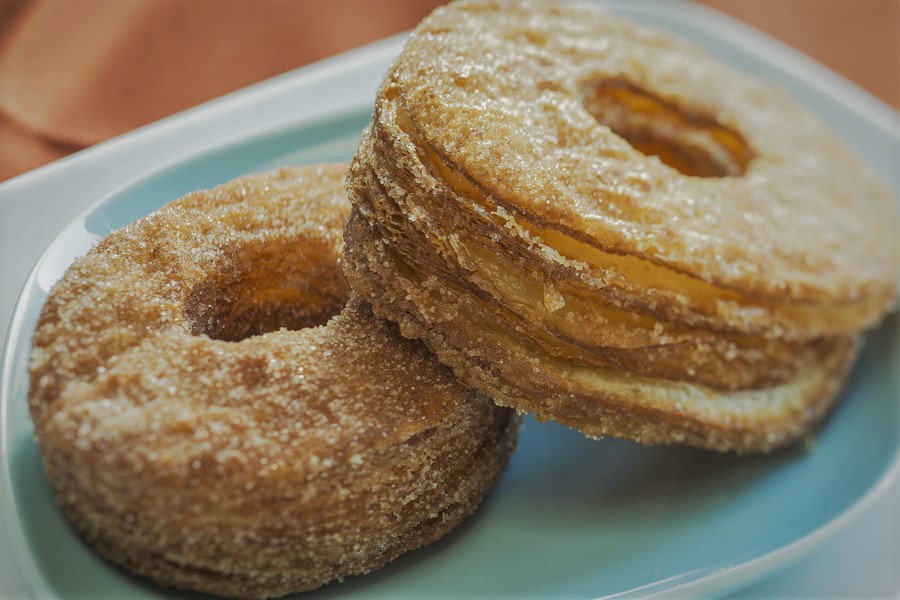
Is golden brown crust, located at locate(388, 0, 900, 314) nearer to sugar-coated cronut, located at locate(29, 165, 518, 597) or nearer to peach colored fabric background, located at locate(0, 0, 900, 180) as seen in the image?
sugar-coated cronut, located at locate(29, 165, 518, 597)

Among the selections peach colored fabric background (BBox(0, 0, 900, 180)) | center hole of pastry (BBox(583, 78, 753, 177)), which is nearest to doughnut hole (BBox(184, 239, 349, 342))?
peach colored fabric background (BBox(0, 0, 900, 180))

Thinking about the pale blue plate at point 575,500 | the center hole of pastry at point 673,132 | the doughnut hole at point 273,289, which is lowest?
the pale blue plate at point 575,500

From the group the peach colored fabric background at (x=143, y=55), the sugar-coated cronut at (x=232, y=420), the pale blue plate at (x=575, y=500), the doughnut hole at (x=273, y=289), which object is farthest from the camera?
the peach colored fabric background at (x=143, y=55)

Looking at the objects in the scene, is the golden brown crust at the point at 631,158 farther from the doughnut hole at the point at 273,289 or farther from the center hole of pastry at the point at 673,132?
the doughnut hole at the point at 273,289

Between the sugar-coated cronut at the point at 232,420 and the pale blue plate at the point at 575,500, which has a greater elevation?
the sugar-coated cronut at the point at 232,420

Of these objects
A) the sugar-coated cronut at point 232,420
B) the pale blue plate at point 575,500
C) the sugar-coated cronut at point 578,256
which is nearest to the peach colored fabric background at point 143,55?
the pale blue plate at point 575,500

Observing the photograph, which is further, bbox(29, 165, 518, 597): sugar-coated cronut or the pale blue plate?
the pale blue plate

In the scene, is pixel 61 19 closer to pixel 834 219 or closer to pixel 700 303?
pixel 700 303
